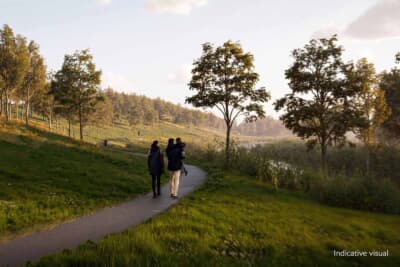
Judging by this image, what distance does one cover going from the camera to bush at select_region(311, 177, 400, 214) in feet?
35.6

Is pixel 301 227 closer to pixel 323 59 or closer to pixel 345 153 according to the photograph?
pixel 323 59

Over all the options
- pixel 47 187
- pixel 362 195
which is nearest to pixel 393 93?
pixel 362 195

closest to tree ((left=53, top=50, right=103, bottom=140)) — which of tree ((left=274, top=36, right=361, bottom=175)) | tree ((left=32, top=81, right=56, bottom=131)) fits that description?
tree ((left=32, top=81, right=56, bottom=131))

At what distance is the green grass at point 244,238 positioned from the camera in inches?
199

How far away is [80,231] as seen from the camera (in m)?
6.56

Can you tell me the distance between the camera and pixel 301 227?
7684mm

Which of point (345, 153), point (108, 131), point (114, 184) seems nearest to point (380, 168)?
point (345, 153)

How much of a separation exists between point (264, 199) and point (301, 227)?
317cm

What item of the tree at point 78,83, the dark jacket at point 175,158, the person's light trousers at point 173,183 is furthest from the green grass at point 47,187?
the tree at point 78,83

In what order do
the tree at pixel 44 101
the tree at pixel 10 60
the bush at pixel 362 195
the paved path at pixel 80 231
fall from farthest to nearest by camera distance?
the tree at pixel 44 101 < the tree at pixel 10 60 < the bush at pixel 362 195 < the paved path at pixel 80 231

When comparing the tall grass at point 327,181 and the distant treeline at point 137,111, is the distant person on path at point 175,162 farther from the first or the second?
the distant treeline at point 137,111

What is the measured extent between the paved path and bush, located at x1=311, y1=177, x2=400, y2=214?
7.08 meters

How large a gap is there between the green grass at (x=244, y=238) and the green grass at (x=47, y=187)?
8.62ft

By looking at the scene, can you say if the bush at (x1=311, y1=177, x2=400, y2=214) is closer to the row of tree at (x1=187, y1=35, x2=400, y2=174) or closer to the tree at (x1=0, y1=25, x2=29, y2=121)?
the row of tree at (x1=187, y1=35, x2=400, y2=174)
